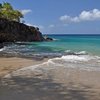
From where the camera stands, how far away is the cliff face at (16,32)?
198ft

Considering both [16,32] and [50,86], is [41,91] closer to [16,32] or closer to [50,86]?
[50,86]

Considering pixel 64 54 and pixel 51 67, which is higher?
pixel 51 67

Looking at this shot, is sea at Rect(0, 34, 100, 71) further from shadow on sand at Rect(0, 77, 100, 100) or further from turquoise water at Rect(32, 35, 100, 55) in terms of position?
shadow on sand at Rect(0, 77, 100, 100)

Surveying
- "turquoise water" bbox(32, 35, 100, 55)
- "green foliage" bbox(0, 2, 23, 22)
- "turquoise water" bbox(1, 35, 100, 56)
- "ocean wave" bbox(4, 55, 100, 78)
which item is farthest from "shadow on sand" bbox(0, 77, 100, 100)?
"green foliage" bbox(0, 2, 23, 22)

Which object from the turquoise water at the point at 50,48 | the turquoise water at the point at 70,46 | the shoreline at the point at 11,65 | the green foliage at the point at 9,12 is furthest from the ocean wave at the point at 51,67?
the green foliage at the point at 9,12

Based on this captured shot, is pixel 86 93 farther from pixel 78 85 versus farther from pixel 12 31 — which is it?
pixel 12 31

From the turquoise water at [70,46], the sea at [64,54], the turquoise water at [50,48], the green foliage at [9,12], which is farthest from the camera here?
the green foliage at [9,12]

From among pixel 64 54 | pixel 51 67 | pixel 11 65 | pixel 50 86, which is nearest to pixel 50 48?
pixel 64 54

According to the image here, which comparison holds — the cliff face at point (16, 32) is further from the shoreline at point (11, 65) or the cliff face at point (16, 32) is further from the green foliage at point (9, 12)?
the shoreline at point (11, 65)

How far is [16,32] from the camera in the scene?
65.4m

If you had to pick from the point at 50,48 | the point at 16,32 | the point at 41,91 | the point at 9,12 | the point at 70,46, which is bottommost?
the point at 70,46

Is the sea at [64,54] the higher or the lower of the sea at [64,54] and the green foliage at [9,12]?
the lower

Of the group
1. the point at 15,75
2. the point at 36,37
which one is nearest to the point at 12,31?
the point at 36,37

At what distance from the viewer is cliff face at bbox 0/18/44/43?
2372 inches
